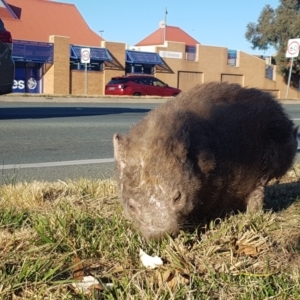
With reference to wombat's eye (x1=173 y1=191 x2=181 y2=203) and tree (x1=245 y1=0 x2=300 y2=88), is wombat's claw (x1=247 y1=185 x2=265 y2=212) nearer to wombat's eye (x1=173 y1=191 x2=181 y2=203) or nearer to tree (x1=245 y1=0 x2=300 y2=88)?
wombat's eye (x1=173 y1=191 x2=181 y2=203)

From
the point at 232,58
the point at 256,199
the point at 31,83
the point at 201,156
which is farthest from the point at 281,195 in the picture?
the point at 232,58

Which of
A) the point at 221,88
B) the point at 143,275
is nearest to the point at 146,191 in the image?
the point at 143,275

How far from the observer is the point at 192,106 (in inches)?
164

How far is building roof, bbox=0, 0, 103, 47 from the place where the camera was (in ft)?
158

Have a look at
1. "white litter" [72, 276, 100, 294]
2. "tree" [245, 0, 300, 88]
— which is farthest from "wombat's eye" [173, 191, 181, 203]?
"tree" [245, 0, 300, 88]

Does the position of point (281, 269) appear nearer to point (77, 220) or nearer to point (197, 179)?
point (197, 179)

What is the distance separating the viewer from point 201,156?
354 cm

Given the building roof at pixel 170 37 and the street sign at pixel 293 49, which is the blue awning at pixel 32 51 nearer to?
the street sign at pixel 293 49

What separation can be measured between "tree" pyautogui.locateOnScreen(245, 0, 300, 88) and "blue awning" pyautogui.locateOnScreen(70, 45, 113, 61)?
16.9 metres

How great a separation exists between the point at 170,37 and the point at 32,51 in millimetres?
36897

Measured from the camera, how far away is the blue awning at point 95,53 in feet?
143

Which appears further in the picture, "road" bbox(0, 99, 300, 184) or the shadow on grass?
"road" bbox(0, 99, 300, 184)

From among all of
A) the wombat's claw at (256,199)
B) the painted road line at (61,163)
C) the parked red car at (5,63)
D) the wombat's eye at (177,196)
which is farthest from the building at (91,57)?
the wombat's eye at (177,196)

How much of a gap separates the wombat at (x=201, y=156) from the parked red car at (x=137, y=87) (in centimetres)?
3117
